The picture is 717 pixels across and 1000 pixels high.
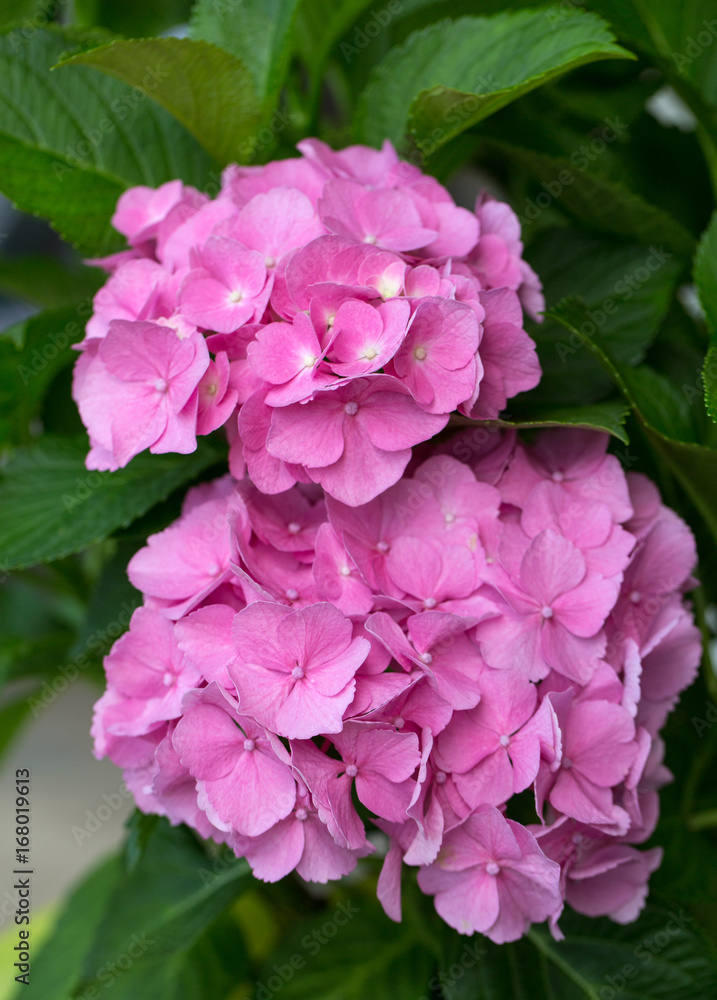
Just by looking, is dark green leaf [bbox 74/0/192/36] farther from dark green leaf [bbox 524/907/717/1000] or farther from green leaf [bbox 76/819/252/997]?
dark green leaf [bbox 524/907/717/1000]

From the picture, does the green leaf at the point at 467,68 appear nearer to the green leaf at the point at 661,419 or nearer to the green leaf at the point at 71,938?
the green leaf at the point at 661,419

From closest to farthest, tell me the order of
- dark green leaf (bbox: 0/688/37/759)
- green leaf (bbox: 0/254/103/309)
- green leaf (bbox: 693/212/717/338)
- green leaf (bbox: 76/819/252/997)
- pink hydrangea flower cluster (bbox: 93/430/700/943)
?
1. pink hydrangea flower cluster (bbox: 93/430/700/943)
2. green leaf (bbox: 693/212/717/338)
3. green leaf (bbox: 76/819/252/997)
4. green leaf (bbox: 0/254/103/309)
5. dark green leaf (bbox: 0/688/37/759)

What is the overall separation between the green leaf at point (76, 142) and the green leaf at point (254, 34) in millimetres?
60

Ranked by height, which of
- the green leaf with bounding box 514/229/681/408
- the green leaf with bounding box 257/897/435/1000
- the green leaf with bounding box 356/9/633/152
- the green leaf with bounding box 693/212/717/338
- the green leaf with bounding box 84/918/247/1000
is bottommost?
the green leaf with bounding box 84/918/247/1000

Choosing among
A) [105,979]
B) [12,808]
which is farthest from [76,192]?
[12,808]

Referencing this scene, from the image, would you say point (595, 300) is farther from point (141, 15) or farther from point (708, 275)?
point (141, 15)

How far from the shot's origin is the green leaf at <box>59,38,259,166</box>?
1.51ft

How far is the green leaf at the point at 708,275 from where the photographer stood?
50 cm

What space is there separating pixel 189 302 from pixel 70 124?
0.76 feet

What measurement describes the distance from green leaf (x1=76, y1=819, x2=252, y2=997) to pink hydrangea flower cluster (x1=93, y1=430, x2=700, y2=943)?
0.86 ft

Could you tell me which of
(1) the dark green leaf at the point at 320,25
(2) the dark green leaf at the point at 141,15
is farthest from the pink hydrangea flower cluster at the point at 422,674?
(2) the dark green leaf at the point at 141,15

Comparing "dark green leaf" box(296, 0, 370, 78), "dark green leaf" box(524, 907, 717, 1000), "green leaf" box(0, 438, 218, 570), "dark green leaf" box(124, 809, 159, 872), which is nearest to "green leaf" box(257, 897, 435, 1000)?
"dark green leaf" box(524, 907, 717, 1000)

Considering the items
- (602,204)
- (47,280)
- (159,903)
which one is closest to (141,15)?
(47,280)

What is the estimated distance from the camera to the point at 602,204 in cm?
54
